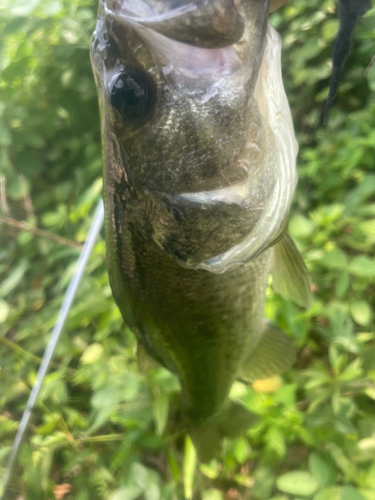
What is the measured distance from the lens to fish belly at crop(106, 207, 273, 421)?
451 mm

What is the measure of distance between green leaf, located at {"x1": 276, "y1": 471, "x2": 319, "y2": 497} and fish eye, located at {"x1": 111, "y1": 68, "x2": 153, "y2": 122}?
0.66m

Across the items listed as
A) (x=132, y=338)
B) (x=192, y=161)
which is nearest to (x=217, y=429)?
(x=132, y=338)

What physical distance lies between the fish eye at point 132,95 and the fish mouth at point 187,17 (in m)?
0.04

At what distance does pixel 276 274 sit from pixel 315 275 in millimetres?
353

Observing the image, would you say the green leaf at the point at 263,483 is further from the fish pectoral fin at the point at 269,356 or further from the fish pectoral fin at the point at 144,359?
the fish pectoral fin at the point at 144,359

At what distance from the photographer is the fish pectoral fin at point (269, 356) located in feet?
2.07

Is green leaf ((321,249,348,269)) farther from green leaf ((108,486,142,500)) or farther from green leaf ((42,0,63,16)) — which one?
green leaf ((42,0,63,16))

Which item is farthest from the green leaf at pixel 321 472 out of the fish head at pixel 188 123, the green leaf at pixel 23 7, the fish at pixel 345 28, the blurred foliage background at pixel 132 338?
the green leaf at pixel 23 7

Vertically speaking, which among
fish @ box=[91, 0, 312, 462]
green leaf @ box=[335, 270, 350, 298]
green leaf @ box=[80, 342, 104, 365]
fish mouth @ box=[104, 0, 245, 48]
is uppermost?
fish mouth @ box=[104, 0, 245, 48]

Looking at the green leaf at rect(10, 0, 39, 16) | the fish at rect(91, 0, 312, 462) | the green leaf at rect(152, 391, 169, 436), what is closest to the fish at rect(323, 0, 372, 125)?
the fish at rect(91, 0, 312, 462)

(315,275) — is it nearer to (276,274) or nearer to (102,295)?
(276,274)

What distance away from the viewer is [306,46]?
1.10 meters

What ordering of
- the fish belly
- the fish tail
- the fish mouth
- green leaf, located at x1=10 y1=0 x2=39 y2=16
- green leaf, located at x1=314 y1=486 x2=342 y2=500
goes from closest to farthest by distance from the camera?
the fish mouth
the fish belly
green leaf, located at x1=314 y1=486 x2=342 y2=500
the fish tail
green leaf, located at x1=10 y1=0 x2=39 y2=16

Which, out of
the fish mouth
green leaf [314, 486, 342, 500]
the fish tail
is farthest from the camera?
the fish tail
